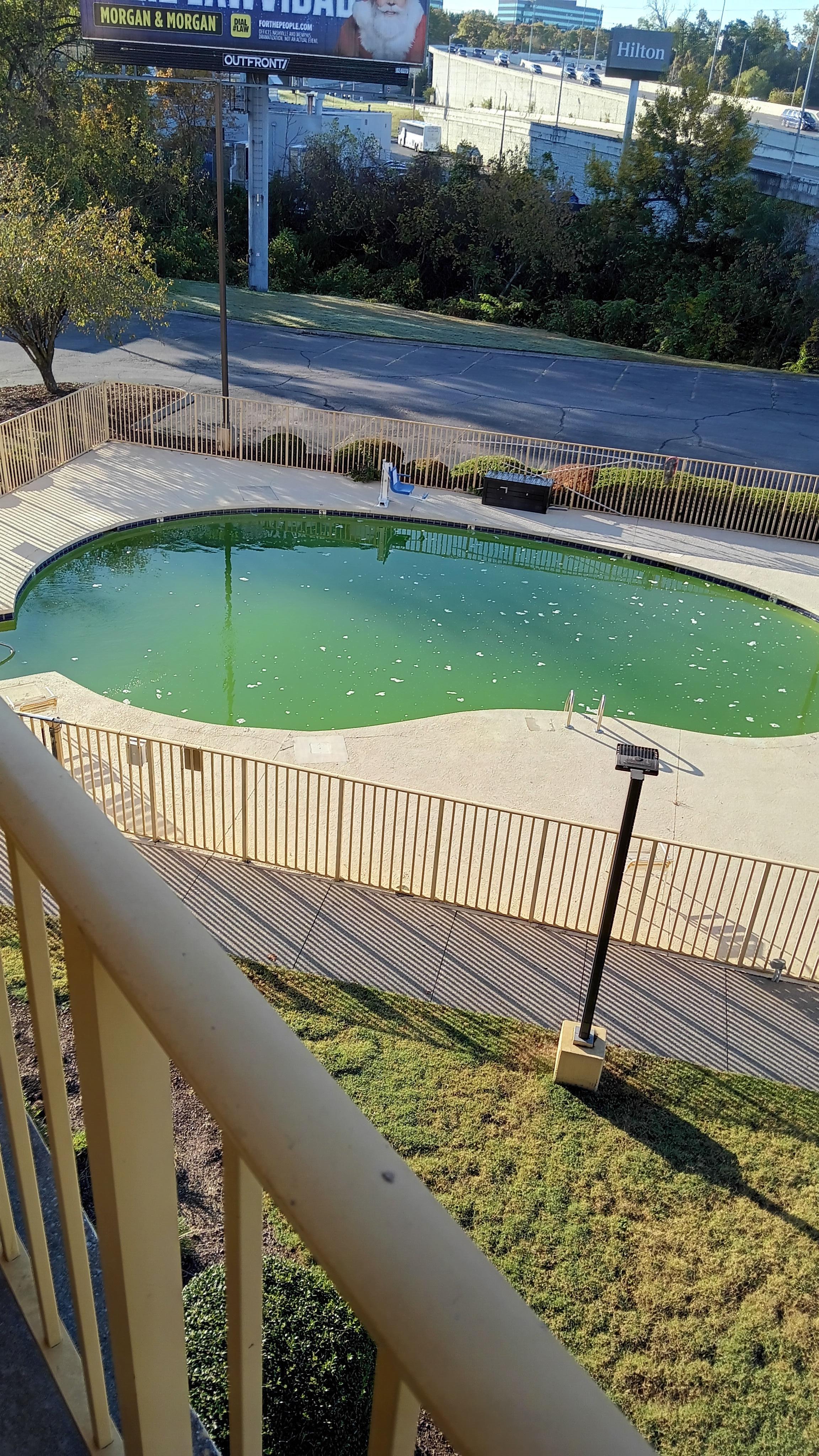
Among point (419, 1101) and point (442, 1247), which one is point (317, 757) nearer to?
point (419, 1101)

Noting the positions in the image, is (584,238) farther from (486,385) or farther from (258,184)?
(486,385)

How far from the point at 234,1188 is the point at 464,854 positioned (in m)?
10.1

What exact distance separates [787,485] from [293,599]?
36.7 ft

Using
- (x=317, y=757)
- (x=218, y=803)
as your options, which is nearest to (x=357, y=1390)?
(x=218, y=803)

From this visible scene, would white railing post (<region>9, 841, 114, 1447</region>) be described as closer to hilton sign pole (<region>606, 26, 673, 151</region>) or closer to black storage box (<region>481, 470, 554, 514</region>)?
black storage box (<region>481, 470, 554, 514</region>)

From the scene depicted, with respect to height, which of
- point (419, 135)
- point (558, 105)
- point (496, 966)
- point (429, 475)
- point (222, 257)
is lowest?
point (429, 475)

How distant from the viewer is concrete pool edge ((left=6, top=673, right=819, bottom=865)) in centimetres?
1209

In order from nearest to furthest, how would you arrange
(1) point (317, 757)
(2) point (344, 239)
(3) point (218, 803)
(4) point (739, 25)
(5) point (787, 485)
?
(3) point (218, 803) < (1) point (317, 757) < (5) point (787, 485) < (2) point (344, 239) < (4) point (739, 25)

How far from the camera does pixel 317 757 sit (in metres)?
12.7

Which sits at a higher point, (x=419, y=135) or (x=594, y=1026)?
(x=419, y=135)

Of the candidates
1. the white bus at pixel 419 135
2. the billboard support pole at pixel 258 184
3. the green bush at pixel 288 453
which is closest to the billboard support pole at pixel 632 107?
the white bus at pixel 419 135

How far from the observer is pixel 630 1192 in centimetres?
703

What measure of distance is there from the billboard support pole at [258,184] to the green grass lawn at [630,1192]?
119 ft

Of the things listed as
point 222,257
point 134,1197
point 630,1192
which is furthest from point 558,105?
point 134,1197
